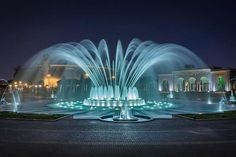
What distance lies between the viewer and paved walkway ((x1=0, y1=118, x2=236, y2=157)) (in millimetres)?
10898

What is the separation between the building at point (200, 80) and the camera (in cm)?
8338

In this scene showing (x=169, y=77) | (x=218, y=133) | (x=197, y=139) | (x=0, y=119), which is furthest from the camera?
(x=169, y=77)

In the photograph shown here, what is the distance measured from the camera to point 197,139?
44.2 ft

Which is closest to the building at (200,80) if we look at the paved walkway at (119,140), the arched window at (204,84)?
the arched window at (204,84)

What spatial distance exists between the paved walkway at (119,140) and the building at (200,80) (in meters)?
70.8

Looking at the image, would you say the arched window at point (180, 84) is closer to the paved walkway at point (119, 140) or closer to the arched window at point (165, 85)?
the arched window at point (165, 85)

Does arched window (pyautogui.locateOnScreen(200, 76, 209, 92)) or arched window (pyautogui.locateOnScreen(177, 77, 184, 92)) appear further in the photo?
arched window (pyautogui.locateOnScreen(177, 77, 184, 92))

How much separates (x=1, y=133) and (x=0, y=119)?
7.25 meters

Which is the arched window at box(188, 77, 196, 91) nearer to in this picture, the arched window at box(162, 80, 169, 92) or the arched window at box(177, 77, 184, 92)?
the arched window at box(177, 77, 184, 92)

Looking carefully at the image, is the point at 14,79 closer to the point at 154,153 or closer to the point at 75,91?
the point at 75,91

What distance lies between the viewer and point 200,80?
93812 mm

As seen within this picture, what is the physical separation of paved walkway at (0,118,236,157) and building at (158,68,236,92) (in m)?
70.8

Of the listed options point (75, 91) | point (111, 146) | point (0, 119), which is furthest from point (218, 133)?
point (75, 91)

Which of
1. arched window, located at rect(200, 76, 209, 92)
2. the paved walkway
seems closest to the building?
arched window, located at rect(200, 76, 209, 92)
